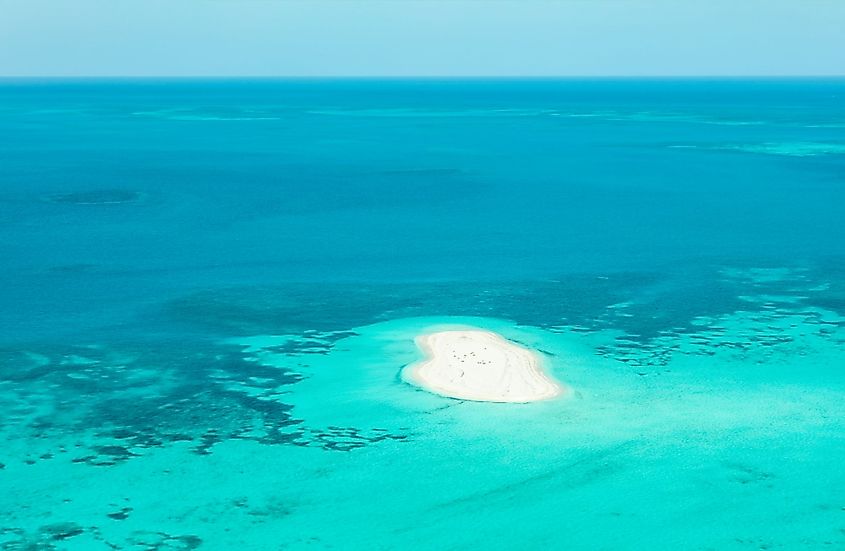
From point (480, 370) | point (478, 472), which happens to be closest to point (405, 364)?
point (480, 370)

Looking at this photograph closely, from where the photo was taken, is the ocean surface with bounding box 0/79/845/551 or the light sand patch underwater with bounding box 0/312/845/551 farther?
the ocean surface with bounding box 0/79/845/551

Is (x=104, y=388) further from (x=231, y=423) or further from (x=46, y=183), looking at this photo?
(x=46, y=183)

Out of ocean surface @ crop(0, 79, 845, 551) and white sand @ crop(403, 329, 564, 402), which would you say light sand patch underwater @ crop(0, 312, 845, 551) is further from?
white sand @ crop(403, 329, 564, 402)

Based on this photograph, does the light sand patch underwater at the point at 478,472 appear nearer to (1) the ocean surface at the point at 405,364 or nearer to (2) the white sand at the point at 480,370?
(1) the ocean surface at the point at 405,364

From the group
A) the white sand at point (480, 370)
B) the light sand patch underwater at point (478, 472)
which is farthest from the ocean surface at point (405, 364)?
the white sand at point (480, 370)

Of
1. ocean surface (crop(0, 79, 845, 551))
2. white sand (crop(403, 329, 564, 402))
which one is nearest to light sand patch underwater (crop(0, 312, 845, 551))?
ocean surface (crop(0, 79, 845, 551))

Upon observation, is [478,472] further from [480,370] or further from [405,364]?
[405,364]
